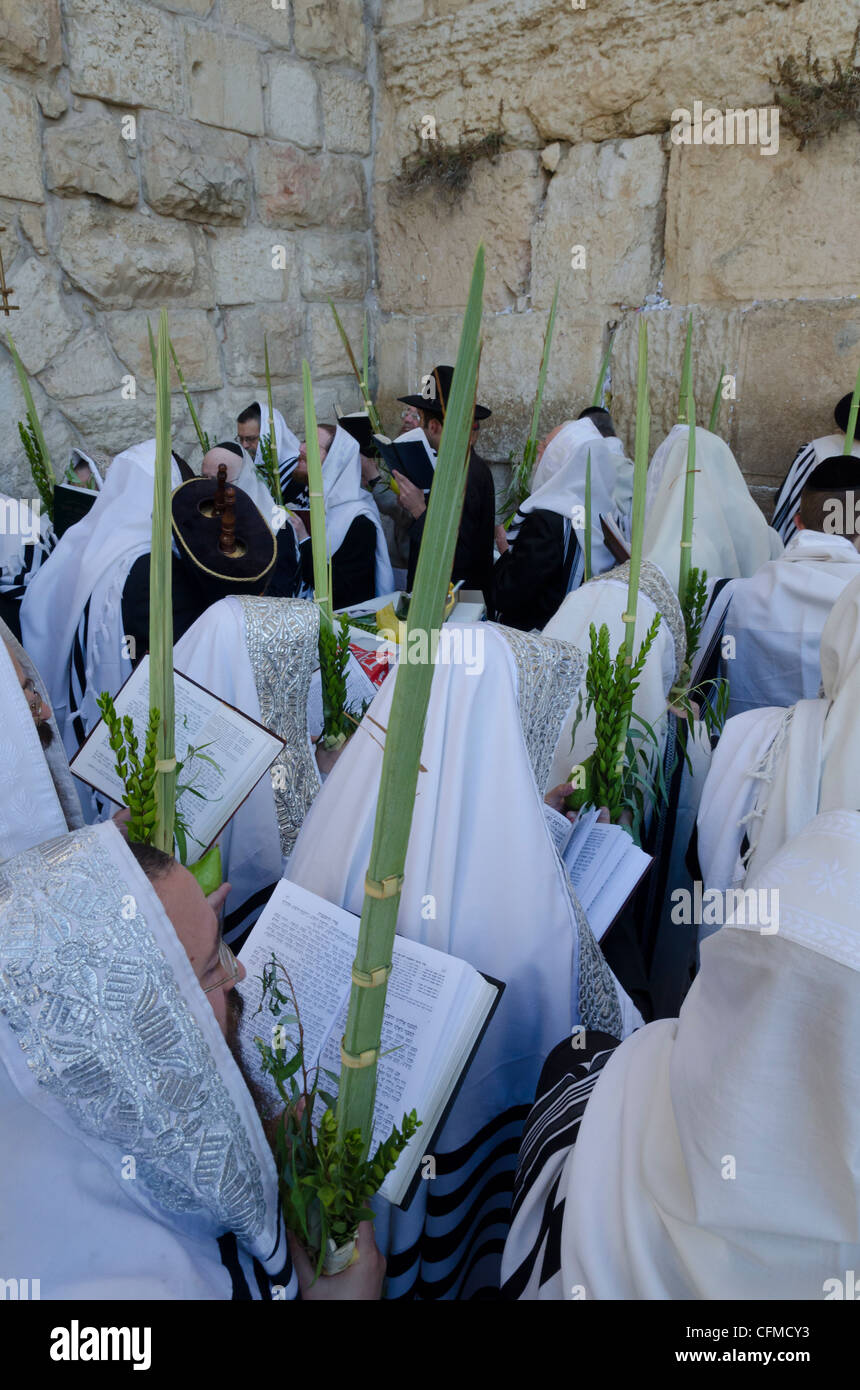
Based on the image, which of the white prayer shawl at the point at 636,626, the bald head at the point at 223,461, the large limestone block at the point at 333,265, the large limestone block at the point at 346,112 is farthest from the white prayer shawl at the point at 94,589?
the large limestone block at the point at 346,112

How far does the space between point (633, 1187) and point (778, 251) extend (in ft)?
14.3

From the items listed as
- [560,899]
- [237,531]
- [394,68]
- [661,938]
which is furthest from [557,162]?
[560,899]

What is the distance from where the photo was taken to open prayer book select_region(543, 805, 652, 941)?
1545mm

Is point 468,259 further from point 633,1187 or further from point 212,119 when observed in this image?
point 633,1187

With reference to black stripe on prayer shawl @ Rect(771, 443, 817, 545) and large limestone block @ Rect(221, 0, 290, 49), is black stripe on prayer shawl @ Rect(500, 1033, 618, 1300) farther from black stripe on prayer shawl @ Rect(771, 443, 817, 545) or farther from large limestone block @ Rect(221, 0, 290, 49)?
large limestone block @ Rect(221, 0, 290, 49)

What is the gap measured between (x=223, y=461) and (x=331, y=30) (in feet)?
10.7

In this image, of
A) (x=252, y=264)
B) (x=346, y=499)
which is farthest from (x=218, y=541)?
(x=252, y=264)

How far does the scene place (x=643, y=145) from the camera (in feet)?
14.3

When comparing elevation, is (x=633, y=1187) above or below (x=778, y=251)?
below

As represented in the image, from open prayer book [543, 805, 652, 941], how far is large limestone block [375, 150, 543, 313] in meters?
4.01

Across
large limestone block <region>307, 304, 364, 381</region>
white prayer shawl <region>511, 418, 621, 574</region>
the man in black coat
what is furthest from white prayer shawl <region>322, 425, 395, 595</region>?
large limestone block <region>307, 304, 364, 381</region>

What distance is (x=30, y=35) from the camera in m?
3.55

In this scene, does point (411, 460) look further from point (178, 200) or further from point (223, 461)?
point (178, 200)

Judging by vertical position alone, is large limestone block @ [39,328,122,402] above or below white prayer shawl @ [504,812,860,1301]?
above
